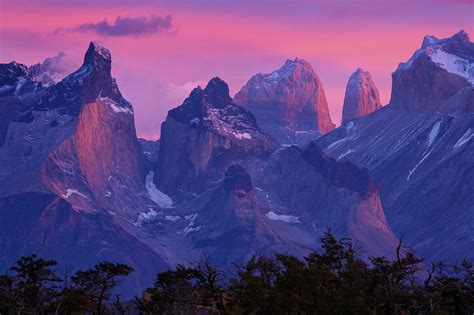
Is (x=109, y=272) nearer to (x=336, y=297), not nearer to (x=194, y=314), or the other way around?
(x=194, y=314)

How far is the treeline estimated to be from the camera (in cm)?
14712

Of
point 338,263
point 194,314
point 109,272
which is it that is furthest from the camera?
point 338,263

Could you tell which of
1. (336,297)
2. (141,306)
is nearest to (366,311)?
(336,297)

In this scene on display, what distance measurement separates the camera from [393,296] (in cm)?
14612

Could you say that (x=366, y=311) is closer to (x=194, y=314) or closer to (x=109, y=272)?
(x=194, y=314)

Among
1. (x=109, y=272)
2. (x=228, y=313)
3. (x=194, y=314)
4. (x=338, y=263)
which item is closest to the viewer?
(x=228, y=313)

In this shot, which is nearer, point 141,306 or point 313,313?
point 313,313

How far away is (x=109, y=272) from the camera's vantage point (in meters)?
161

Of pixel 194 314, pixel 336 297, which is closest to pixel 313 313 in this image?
pixel 336 297

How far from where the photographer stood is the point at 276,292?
15038cm

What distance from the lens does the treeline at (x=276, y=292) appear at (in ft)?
483

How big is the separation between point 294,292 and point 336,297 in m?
6.34

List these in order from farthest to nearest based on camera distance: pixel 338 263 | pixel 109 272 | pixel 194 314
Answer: pixel 338 263 < pixel 109 272 < pixel 194 314

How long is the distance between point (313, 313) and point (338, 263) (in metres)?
27.1
